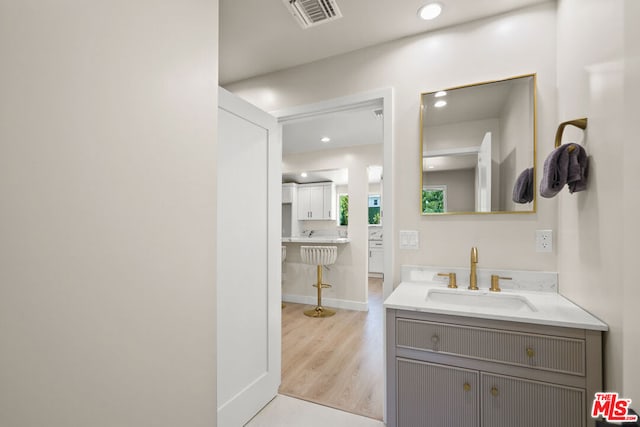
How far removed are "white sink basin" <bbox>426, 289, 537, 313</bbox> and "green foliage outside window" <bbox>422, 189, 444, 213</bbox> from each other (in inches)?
19.9

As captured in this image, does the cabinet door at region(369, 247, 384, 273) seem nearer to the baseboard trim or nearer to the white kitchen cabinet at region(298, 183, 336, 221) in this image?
the white kitchen cabinet at region(298, 183, 336, 221)

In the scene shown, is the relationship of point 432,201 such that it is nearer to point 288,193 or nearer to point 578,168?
point 578,168

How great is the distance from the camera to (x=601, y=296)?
123 cm

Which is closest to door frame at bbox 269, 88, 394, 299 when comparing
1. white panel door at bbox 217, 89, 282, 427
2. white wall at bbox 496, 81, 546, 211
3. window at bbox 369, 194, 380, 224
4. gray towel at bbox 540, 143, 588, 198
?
white wall at bbox 496, 81, 546, 211

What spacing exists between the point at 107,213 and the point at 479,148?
6.45ft

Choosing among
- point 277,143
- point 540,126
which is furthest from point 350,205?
point 540,126

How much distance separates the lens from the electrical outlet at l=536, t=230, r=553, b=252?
1.71 metres

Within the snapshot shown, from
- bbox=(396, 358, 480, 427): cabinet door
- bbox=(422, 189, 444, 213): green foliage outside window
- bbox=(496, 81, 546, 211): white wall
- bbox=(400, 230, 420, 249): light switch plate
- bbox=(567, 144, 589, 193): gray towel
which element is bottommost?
bbox=(396, 358, 480, 427): cabinet door

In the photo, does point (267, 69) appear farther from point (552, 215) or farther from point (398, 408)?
point (398, 408)

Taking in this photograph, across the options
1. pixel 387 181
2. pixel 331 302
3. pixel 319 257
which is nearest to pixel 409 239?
pixel 387 181

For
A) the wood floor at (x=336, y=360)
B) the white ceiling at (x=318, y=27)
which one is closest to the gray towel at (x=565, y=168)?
the white ceiling at (x=318, y=27)

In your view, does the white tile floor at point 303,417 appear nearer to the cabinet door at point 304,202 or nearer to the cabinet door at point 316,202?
the cabinet door at point 316,202

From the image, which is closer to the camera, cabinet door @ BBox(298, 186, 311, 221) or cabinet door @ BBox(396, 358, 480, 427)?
cabinet door @ BBox(396, 358, 480, 427)

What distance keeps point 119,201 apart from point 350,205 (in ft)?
12.5
